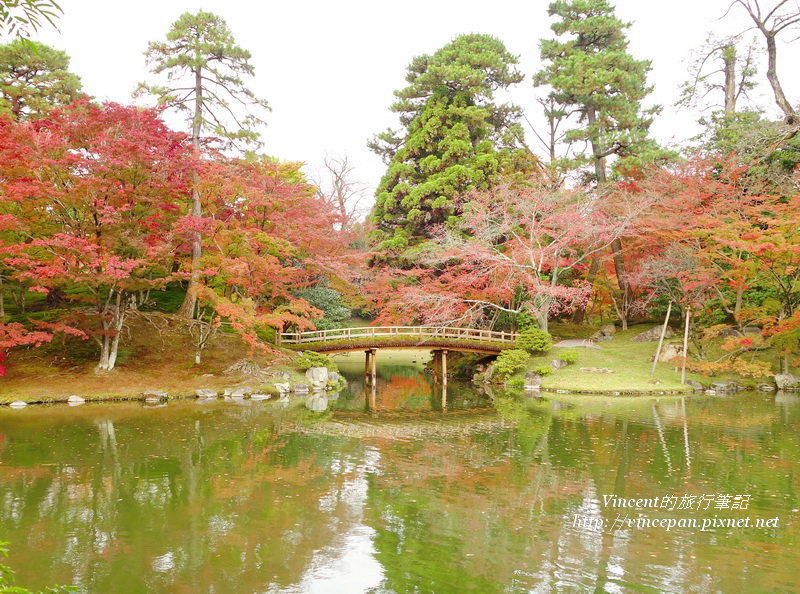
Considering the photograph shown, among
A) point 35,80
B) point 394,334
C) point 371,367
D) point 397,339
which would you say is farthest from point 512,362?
point 35,80

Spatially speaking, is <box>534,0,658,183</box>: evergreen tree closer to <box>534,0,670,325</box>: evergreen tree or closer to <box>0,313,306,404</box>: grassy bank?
<box>534,0,670,325</box>: evergreen tree

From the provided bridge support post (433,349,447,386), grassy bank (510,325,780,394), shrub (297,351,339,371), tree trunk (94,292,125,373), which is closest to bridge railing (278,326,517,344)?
shrub (297,351,339,371)

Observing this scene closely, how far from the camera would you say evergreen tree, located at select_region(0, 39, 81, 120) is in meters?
25.9

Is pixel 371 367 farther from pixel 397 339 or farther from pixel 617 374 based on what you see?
pixel 617 374

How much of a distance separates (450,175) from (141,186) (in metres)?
16.5

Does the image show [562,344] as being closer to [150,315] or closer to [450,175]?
[450,175]

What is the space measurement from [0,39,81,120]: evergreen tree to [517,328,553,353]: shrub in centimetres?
2514

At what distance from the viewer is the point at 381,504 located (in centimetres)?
898

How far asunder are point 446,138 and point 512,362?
45.1 ft

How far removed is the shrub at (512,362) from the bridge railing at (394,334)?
142 cm

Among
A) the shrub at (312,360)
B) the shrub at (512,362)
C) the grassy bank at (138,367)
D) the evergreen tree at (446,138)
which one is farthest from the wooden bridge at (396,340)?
the evergreen tree at (446,138)

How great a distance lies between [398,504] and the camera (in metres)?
9.00

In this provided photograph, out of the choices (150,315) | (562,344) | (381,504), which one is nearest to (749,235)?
(562,344)

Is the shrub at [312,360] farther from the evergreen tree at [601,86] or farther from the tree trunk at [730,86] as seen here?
the tree trunk at [730,86]
